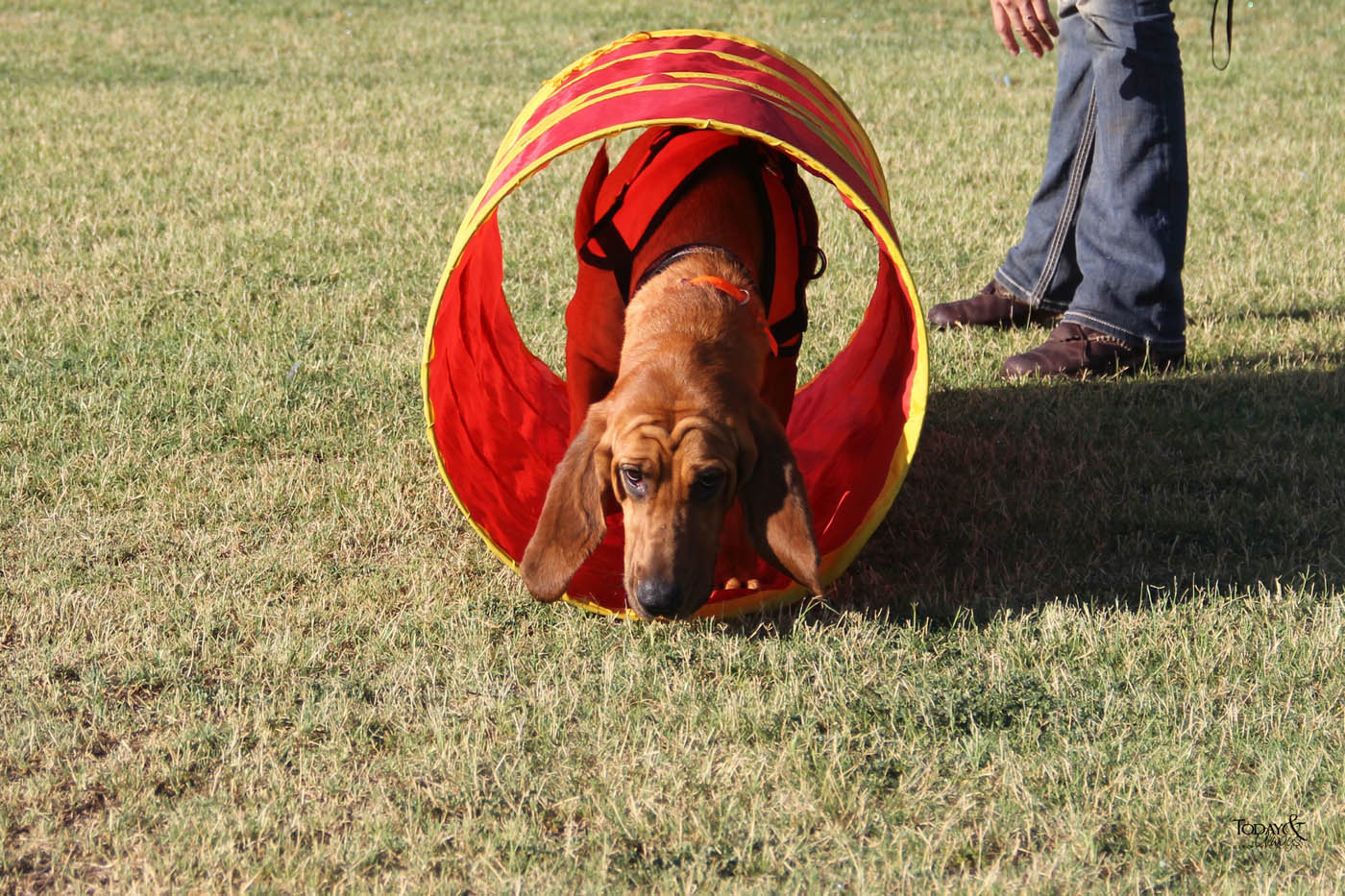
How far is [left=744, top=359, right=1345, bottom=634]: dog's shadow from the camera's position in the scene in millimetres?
4625

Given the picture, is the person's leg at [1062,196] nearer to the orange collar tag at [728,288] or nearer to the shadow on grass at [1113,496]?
the shadow on grass at [1113,496]

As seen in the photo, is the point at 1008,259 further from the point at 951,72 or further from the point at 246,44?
the point at 246,44

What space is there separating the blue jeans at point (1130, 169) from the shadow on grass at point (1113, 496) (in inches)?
15.1

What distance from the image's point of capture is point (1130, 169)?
6324 millimetres

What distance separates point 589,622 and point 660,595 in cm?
70

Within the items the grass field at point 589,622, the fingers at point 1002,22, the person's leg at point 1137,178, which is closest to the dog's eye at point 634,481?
the grass field at point 589,622

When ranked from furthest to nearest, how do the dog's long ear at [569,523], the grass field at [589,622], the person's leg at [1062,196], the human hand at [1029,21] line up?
1. the person's leg at [1062,196]
2. the human hand at [1029,21]
3. the dog's long ear at [569,523]
4. the grass field at [589,622]

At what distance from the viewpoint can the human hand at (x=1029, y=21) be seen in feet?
17.5

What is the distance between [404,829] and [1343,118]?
11026 millimetres

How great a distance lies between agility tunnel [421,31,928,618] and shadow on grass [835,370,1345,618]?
1.09 feet

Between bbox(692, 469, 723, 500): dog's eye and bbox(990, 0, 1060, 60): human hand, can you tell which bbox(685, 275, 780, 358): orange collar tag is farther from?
bbox(990, 0, 1060, 60): human hand

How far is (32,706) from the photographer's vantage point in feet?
12.7

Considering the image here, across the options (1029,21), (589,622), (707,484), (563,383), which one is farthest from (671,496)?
(1029,21)

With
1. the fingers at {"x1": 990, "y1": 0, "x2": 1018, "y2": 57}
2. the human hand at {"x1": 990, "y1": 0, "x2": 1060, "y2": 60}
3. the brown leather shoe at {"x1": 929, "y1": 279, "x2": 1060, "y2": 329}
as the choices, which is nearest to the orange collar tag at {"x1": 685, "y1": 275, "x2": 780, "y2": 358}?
the human hand at {"x1": 990, "y1": 0, "x2": 1060, "y2": 60}
